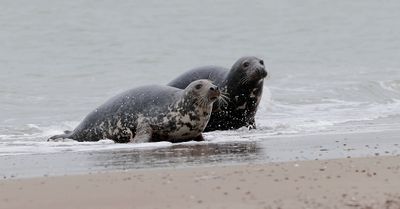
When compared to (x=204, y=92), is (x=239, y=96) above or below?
below

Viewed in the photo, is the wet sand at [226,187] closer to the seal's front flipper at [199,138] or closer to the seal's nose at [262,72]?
the seal's front flipper at [199,138]

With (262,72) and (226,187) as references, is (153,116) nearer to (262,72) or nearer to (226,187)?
(262,72)

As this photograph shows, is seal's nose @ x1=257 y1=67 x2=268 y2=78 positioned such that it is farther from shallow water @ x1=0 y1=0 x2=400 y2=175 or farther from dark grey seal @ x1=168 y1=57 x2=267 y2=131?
shallow water @ x1=0 y1=0 x2=400 y2=175

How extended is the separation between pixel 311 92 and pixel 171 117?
6519 millimetres

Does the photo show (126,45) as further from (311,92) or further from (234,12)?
(311,92)

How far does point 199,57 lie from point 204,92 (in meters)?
14.1

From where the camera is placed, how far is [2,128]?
39.4 ft

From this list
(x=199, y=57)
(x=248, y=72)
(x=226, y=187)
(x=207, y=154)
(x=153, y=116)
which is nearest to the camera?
(x=226, y=187)

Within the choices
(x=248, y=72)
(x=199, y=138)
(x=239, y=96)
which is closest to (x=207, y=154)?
(x=199, y=138)

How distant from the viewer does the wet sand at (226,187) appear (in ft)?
16.6

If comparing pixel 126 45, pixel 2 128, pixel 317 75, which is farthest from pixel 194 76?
pixel 126 45

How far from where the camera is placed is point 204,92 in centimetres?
Answer: 984

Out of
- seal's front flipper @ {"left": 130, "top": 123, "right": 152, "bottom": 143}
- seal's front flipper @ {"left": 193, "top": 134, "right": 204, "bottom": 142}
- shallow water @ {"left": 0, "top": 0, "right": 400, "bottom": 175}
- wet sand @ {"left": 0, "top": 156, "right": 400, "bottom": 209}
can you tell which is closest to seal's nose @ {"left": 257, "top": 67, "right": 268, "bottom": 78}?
shallow water @ {"left": 0, "top": 0, "right": 400, "bottom": 175}

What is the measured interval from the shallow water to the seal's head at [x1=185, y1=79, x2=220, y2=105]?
0.45 meters
